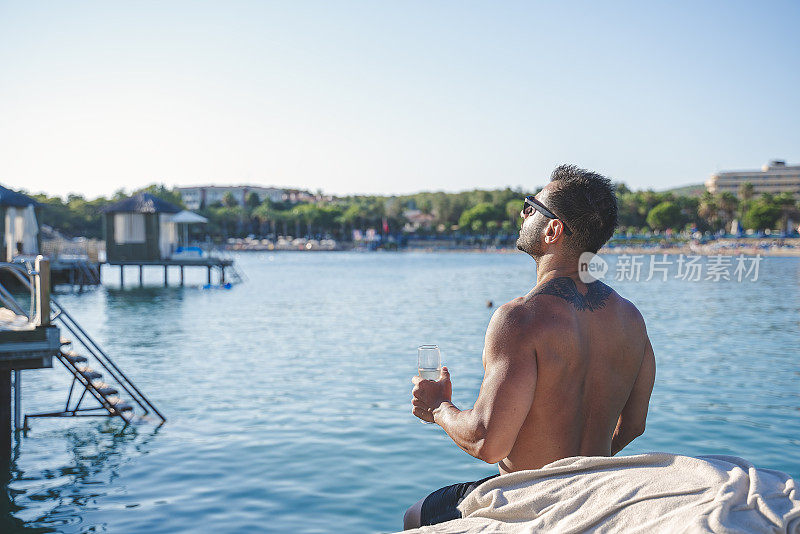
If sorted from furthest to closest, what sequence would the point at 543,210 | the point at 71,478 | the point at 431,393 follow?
the point at 71,478 → the point at 431,393 → the point at 543,210

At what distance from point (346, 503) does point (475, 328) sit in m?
20.9

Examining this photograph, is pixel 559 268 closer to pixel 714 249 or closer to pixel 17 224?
pixel 17 224

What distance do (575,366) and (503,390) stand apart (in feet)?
1.19

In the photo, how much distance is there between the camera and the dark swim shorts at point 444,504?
3.09m

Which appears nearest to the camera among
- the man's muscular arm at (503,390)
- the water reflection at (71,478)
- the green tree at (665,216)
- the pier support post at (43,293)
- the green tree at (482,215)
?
the man's muscular arm at (503,390)

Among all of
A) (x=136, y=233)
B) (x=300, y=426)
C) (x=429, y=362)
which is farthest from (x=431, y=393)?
(x=136, y=233)

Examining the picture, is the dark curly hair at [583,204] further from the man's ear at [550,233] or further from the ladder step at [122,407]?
the ladder step at [122,407]

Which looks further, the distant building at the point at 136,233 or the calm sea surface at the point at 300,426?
the distant building at the point at 136,233

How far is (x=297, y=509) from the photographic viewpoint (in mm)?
9477

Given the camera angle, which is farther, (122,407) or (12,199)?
(12,199)

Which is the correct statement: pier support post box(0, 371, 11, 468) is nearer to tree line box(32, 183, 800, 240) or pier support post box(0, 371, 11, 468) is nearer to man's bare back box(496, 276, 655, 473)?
man's bare back box(496, 276, 655, 473)

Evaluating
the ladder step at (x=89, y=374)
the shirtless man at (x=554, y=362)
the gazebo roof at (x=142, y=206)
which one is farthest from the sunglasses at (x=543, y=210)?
the gazebo roof at (x=142, y=206)

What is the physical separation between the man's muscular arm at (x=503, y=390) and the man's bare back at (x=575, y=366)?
0.03m

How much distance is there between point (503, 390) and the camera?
111 inches
